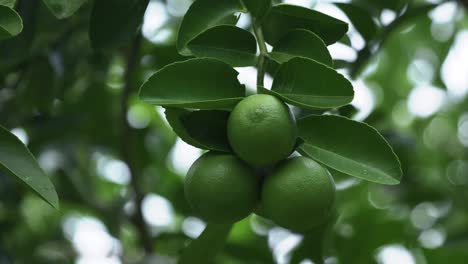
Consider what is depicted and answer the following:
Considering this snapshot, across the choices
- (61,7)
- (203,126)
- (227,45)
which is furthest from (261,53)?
(61,7)

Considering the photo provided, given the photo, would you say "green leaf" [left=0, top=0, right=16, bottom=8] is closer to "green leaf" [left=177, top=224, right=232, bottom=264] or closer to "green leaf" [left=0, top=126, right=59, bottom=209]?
"green leaf" [left=0, top=126, right=59, bottom=209]

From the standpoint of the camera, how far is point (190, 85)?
104cm

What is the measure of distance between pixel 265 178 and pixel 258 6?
277mm

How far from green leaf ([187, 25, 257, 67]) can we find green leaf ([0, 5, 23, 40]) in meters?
0.24

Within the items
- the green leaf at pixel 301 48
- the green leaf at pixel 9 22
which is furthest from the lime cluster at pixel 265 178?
the green leaf at pixel 9 22

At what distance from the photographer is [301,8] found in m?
1.14

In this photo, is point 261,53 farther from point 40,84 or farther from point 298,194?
point 40,84

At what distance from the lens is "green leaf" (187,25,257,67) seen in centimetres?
111

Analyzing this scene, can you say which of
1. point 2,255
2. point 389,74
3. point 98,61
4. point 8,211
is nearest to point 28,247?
point 8,211

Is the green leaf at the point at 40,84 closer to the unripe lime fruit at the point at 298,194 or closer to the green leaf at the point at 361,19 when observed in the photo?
the green leaf at the point at 361,19

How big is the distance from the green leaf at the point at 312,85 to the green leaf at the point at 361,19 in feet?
2.04

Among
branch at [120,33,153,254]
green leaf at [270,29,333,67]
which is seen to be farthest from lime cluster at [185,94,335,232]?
branch at [120,33,153,254]

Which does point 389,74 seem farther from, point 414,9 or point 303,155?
point 303,155

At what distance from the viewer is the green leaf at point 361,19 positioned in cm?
166
